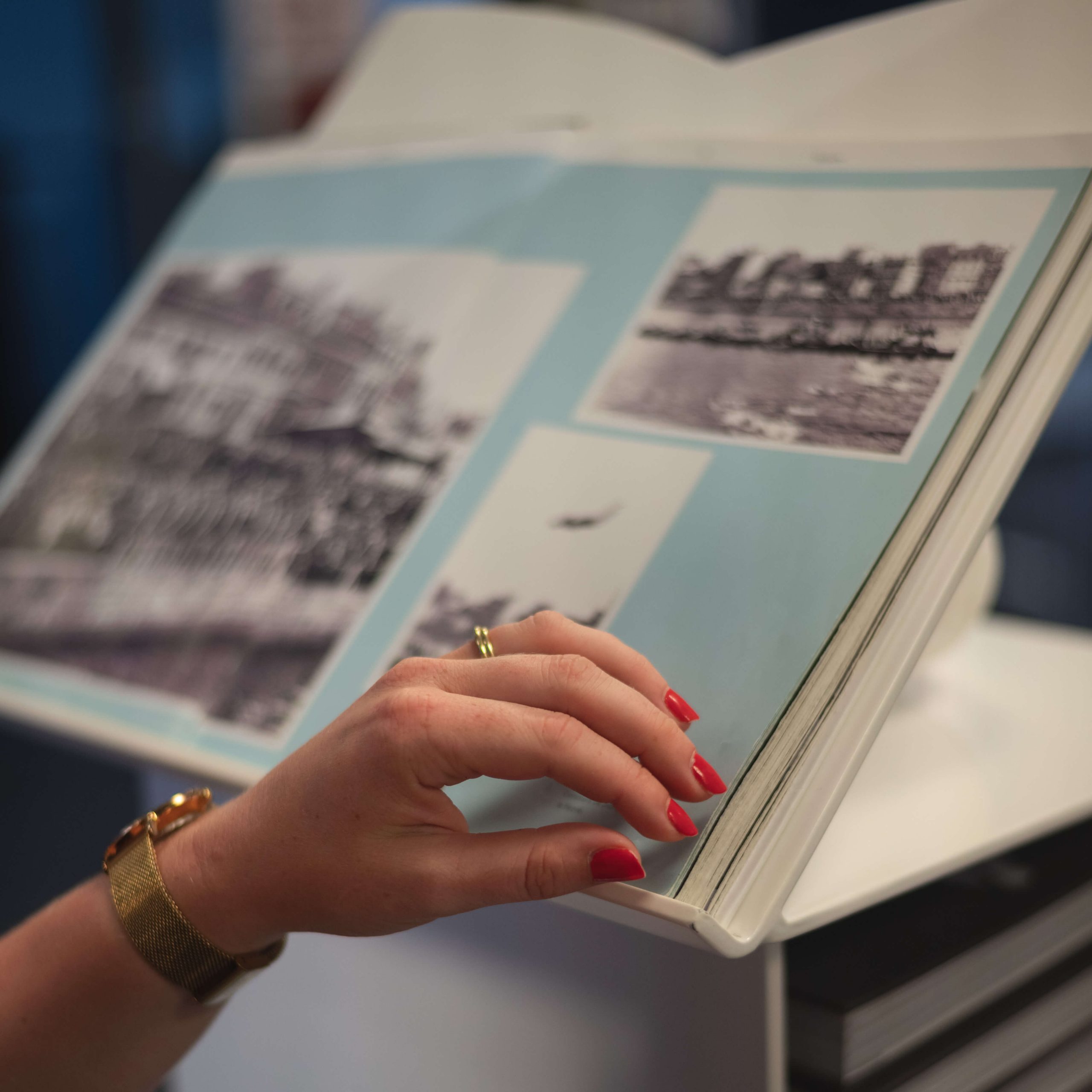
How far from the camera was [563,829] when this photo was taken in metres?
0.44

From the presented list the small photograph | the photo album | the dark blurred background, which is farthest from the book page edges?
the dark blurred background

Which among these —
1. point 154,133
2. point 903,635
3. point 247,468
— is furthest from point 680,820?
point 154,133

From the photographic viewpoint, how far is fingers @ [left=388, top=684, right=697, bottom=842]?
1.38ft

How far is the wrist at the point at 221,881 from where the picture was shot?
1.63 ft

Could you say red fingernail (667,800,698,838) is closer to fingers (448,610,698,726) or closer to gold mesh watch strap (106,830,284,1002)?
fingers (448,610,698,726)

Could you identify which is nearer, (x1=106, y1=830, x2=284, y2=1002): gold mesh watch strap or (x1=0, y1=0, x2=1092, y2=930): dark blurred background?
(x1=106, y1=830, x2=284, y2=1002): gold mesh watch strap

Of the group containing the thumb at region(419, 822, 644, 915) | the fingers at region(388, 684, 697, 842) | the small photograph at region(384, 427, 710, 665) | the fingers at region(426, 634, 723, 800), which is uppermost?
the small photograph at region(384, 427, 710, 665)

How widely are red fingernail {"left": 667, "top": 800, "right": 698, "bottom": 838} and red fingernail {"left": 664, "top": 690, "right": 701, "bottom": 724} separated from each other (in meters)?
0.04

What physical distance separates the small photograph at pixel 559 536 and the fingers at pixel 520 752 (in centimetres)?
12

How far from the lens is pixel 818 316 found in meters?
0.59

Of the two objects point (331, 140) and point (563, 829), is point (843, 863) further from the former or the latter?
point (331, 140)

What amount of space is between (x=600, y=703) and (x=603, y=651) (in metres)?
0.04

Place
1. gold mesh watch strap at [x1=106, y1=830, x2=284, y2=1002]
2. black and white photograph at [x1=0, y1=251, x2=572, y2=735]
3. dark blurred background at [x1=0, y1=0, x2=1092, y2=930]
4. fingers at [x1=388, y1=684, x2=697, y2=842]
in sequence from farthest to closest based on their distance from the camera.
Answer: dark blurred background at [x1=0, y1=0, x2=1092, y2=930] → black and white photograph at [x1=0, y1=251, x2=572, y2=735] → gold mesh watch strap at [x1=106, y1=830, x2=284, y2=1002] → fingers at [x1=388, y1=684, x2=697, y2=842]

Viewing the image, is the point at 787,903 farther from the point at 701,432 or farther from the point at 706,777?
the point at 701,432
